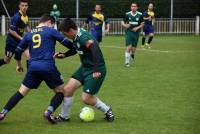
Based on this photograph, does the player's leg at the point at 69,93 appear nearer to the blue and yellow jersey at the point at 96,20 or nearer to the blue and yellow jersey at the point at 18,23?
the blue and yellow jersey at the point at 18,23

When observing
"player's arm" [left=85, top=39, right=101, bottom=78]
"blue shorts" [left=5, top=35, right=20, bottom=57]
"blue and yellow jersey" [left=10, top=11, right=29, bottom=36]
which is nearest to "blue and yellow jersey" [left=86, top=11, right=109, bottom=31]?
"blue shorts" [left=5, top=35, right=20, bottom=57]

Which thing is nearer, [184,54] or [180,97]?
[180,97]

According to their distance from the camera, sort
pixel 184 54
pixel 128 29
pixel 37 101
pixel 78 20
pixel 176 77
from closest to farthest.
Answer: pixel 37 101 → pixel 176 77 → pixel 128 29 → pixel 184 54 → pixel 78 20

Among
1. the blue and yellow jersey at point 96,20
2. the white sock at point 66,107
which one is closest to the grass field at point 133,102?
the white sock at point 66,107

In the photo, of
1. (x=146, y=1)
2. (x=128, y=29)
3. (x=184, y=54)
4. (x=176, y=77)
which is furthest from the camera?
(x=146, y=1)

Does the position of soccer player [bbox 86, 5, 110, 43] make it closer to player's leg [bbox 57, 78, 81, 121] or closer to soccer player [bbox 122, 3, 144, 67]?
soccer player [bbox 122, 3, 144, 67]

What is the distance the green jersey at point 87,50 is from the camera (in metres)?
9.14

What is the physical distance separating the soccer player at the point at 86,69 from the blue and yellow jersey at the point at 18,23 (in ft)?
14.9

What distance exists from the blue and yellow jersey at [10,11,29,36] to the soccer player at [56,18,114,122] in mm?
4545

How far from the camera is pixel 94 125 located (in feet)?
30.7

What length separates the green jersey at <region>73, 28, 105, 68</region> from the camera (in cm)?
914

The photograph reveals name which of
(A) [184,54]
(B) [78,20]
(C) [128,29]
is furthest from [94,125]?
(B) [78,20]

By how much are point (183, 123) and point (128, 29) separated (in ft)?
34.4

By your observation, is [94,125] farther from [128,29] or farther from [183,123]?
[128,29]
